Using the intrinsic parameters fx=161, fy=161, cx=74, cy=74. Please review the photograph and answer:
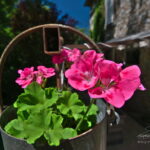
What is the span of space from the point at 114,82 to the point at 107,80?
0.06ft

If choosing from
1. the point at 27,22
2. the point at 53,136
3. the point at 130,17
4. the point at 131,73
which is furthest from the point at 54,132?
the point at 27,22

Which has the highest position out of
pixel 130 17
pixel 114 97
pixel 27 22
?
pixel 27 22

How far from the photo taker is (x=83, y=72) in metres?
0.43

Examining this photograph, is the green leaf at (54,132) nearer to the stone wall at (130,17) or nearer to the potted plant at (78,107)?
the potted plant at (78,107)

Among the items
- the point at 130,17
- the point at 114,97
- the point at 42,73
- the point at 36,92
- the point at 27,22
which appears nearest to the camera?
the point at 114,97

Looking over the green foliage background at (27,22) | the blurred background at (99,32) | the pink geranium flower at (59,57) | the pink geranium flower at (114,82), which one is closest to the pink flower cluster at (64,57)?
the pink geranium flower at (59,57)

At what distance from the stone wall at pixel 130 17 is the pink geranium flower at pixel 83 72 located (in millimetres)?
3543

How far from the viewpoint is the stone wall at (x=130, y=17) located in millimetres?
3686

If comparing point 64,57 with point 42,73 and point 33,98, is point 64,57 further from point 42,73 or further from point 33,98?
point 33,98

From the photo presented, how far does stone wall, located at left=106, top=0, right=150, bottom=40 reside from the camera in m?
3.69

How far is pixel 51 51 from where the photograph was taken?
654mm

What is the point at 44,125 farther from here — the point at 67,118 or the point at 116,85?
the point at 116,85

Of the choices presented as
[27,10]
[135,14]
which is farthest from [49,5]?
[135,14]

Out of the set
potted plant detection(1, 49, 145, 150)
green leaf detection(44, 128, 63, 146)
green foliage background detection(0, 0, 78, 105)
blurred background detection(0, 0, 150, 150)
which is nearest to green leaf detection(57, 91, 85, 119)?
potted plant detection(1, 49, 145, 150)
